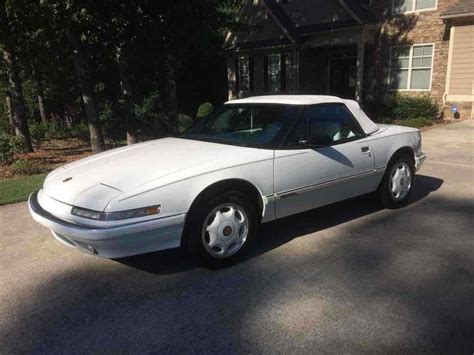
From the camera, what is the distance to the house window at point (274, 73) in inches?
840

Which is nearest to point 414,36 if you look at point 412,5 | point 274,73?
point 412,5

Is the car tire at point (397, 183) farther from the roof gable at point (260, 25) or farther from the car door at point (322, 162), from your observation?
the roof gable at point (260, 25)

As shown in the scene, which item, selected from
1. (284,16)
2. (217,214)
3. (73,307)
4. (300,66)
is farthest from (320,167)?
(284,16)

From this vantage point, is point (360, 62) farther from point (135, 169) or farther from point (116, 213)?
point (116, 213)

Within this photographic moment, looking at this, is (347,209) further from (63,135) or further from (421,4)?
(421,4)

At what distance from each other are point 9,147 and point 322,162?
7.21 m

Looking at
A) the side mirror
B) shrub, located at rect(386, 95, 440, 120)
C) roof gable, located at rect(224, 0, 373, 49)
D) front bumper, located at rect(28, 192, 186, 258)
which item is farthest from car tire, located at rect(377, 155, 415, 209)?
roof gable, located at rect(224, 0, 373, 49)

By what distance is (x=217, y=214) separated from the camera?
3807 millimetres

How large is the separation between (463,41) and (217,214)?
1479 cm

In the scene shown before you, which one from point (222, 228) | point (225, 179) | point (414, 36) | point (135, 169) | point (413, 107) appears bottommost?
point (413, 107)

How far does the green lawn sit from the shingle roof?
45.6 feet

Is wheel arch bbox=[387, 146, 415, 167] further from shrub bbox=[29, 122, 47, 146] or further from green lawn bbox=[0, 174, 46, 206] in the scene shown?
shrub bbox=[29, 122, 47, 146]

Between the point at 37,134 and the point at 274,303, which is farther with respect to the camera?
the point at 37,134

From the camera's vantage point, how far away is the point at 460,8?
1487 cm
